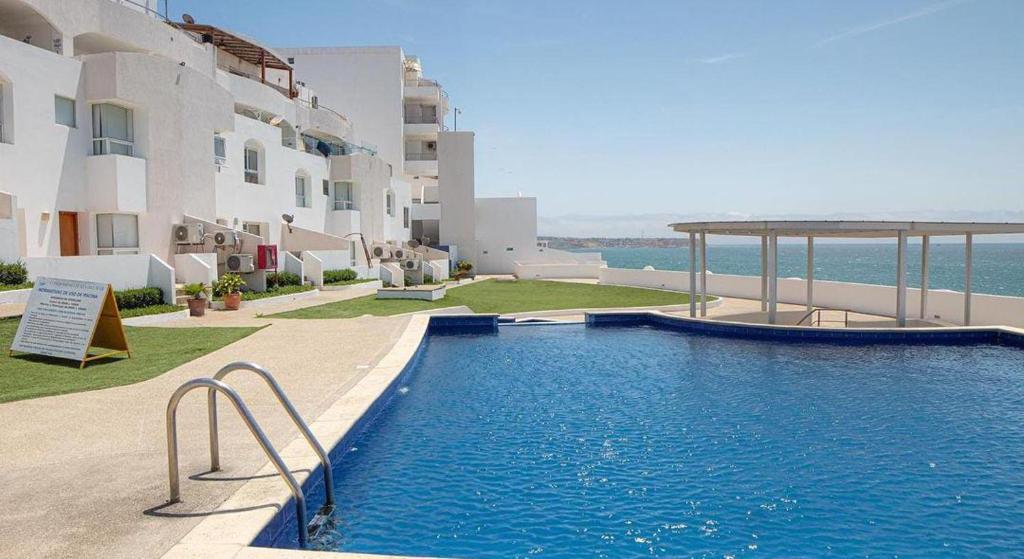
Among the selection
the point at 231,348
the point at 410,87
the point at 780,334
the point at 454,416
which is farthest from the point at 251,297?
the point at 410,87

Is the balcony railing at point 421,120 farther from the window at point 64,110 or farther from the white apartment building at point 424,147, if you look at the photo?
the window at point 64,110

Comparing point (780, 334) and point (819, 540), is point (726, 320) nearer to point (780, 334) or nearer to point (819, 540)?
point (780, 334)

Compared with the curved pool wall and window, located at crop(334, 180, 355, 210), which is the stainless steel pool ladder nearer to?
the curved pool wall

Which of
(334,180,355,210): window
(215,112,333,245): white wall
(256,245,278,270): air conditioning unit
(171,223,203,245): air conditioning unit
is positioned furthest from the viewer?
(334,180,355,210): window

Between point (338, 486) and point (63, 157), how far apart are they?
16.5 metres

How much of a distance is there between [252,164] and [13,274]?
14676 mm

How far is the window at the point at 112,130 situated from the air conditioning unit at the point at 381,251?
15951 millimetres

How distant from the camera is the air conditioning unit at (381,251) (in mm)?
36250

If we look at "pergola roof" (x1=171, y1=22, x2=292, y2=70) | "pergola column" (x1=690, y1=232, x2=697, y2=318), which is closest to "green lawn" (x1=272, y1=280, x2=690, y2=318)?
"pergola column" (x1=690, y1=232, x2=697, y2=318)

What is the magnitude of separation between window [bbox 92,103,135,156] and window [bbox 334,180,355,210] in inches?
614

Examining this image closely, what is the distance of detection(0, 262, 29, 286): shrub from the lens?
14414 mm

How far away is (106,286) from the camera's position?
35.4 ft

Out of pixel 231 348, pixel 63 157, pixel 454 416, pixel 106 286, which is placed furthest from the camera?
pixel 63 157

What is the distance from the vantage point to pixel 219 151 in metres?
25.5
